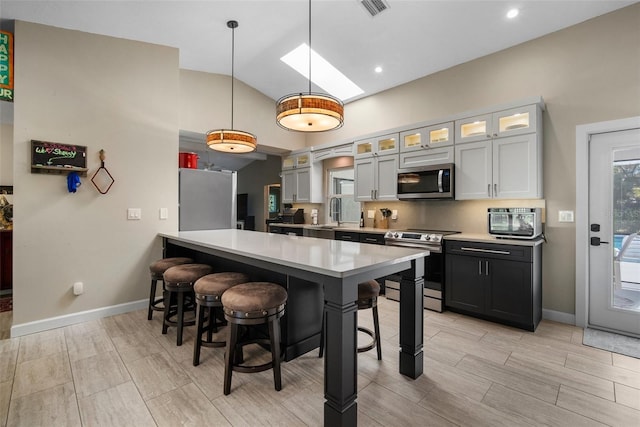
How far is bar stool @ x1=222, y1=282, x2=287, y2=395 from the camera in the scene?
1865 millimetres

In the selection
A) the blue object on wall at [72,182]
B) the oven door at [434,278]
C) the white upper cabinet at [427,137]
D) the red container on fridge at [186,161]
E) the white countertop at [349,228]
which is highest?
the white upper cabinet at [427,137]

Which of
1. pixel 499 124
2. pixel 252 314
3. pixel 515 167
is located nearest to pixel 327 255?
pixel 252 314

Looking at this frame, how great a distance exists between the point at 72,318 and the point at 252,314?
2.56 m

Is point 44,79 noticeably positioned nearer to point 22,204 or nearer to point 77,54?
point 77,54

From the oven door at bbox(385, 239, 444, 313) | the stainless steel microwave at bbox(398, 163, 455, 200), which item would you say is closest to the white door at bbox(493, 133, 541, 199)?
the stainless steel microwave at bbox(398, 163, 455, 200)

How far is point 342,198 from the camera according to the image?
5734mm

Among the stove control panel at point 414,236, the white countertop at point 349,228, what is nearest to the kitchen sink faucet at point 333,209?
the white countertop at point 349,228

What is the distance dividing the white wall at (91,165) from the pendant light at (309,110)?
2.02m

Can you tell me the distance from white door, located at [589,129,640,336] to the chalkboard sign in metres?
5.29

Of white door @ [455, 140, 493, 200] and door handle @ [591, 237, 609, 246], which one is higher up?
white door @ [455, 140, 493, 200]

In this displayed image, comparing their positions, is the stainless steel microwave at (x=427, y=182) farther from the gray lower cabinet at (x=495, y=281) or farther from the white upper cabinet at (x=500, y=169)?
the gray lower cabinet at (x=495, y=281)

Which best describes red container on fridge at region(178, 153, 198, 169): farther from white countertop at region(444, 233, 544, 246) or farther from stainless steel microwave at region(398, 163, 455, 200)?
white countertop at region(444, 233, 544, 246)

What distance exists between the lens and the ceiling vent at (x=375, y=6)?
10.6 ft

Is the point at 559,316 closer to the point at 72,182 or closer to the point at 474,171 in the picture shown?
the point at 474,171
